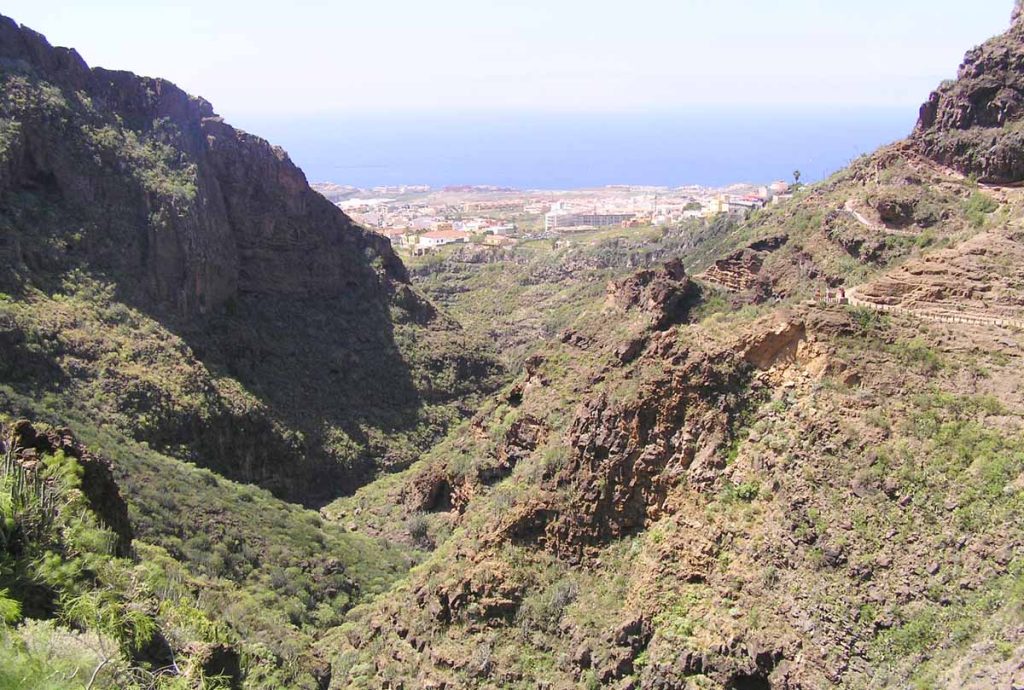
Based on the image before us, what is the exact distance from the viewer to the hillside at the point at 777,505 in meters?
15.4

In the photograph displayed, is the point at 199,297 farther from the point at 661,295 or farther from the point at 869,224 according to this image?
the point at 869,224

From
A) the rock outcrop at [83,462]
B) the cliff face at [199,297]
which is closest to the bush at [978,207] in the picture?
the rock outcrop at [83,462]

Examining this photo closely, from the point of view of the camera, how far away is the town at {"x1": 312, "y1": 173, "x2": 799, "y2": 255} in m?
96.2

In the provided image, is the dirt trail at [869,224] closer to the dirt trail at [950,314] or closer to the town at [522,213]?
the dirt trail at [950,314]

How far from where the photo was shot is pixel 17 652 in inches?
506

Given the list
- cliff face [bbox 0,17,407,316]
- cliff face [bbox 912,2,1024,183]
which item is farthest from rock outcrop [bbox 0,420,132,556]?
cliff face [bbox 912,2,1024,183]

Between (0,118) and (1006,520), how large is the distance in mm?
45416

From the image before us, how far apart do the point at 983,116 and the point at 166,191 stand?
39.5 m

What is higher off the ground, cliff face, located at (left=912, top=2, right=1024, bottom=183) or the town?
cliff face, located at (left=912, top=2, right=1024, bottom=183)

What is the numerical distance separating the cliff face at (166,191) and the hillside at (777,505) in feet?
87.4

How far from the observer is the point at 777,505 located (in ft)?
59.8

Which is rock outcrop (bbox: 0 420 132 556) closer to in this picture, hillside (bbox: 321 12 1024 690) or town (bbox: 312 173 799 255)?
hillside (bbox: 321 12 1024 690)

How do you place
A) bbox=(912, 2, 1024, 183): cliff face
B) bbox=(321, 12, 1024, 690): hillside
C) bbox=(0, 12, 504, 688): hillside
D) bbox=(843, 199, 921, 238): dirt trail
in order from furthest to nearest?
bbox=(912, 2, 1024, 183): cliff face → bbox=(843, 199, 921, 238): dirt trail → bbox=(0, 12, 504, 688): hillside → bbox=(321, 12, 1024, 690): hillside

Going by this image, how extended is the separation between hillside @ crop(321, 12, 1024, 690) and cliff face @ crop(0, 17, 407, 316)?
87.4ft
